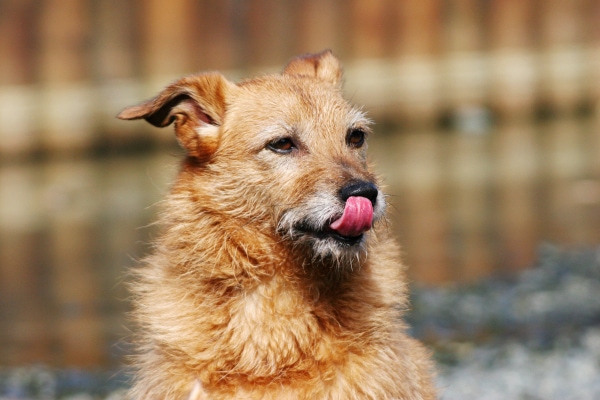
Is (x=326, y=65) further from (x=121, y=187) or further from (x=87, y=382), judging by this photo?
(x=121, y=187)

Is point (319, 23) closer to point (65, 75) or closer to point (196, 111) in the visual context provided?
point (65, 75)

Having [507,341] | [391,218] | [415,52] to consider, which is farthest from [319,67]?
[415,52]

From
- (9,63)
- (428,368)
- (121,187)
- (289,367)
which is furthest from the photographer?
(9,63)

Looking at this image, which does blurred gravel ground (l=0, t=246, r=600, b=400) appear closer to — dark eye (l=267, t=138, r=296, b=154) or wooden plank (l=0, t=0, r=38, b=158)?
dark eye (l=267, t=138, r=296, b=154)

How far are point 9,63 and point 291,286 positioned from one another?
53.1 ft

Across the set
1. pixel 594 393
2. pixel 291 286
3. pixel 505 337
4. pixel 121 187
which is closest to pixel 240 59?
pixel 121 187

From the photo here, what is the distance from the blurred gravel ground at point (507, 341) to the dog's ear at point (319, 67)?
2.34 m

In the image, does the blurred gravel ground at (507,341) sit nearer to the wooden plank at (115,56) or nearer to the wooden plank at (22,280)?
the wooden plank at (22,280)

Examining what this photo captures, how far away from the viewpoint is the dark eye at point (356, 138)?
217 inches

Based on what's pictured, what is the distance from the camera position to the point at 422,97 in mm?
22047

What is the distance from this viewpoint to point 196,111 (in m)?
5.47

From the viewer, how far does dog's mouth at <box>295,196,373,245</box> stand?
189 inches

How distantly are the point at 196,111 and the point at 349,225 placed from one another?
3.93ft

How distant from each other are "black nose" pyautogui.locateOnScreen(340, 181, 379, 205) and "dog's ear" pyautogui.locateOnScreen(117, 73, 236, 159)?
864 mm
